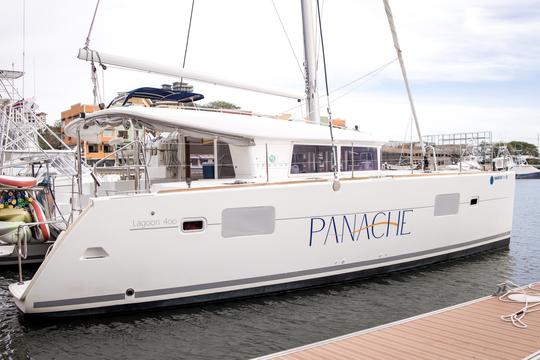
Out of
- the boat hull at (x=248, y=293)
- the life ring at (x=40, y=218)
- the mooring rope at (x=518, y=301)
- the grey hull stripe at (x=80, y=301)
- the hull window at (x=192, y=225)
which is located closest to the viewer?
the mooring rope at (x=518, y=301)

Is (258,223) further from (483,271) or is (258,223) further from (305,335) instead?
(483,271)

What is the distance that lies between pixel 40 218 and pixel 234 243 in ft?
19.6

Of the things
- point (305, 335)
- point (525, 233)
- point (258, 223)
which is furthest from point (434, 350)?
point (525, 233)

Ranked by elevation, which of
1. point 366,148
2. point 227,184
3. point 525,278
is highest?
point 366,148

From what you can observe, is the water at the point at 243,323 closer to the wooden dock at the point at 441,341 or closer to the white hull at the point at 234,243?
the white hull at the point at 234,243

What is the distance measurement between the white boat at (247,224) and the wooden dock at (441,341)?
107 inches

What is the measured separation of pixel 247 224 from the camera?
771 cm

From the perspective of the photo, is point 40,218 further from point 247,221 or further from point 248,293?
point 247,221

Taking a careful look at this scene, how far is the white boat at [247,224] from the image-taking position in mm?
6883

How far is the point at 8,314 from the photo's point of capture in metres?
7.51

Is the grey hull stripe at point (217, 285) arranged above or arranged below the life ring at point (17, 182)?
below

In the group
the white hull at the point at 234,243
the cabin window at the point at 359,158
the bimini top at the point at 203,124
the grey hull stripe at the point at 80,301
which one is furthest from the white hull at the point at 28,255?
the cabin window at the point at 359,158

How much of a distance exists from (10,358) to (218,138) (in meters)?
4.65

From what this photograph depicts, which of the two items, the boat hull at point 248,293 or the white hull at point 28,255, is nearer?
the boat hull at point 248,293
